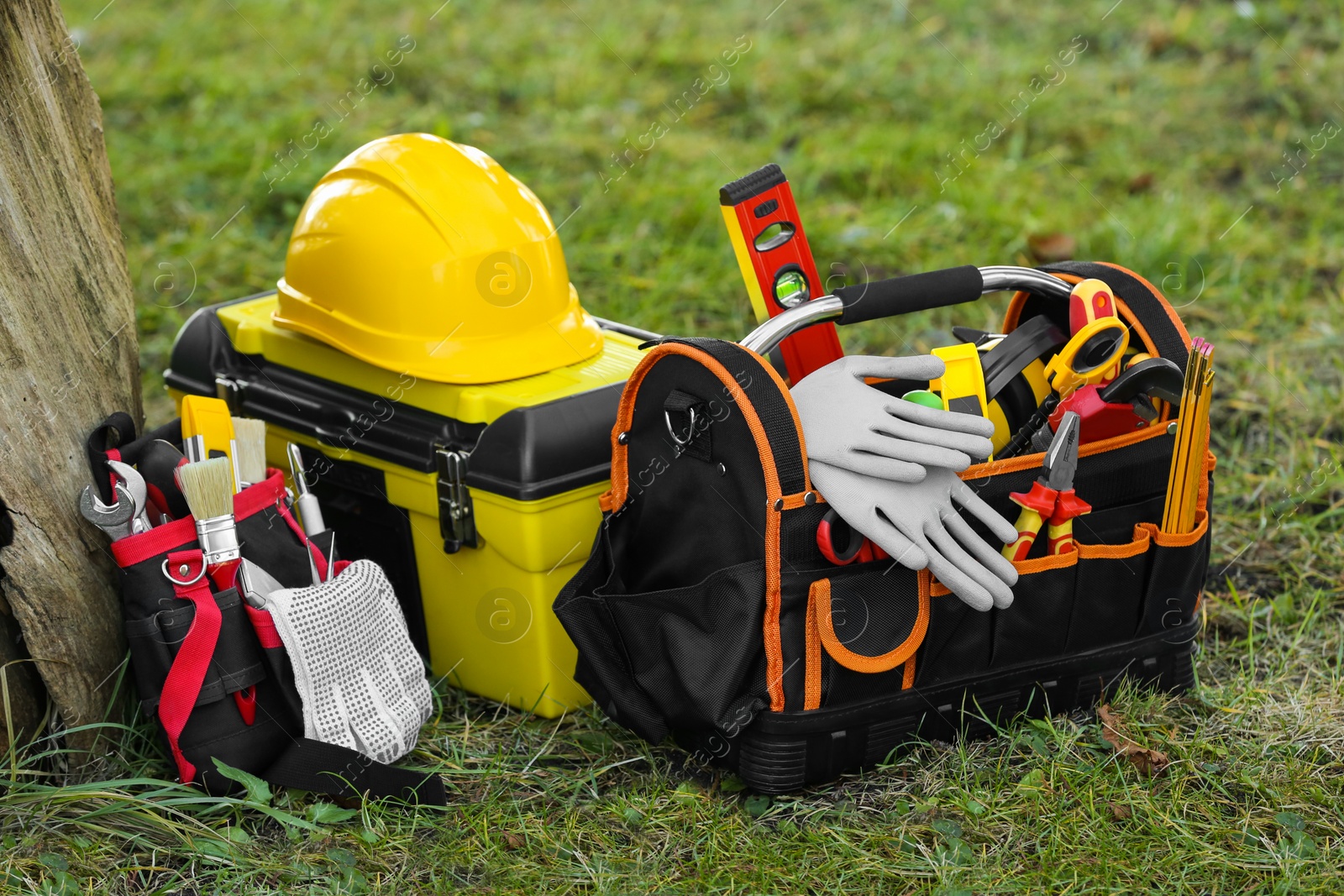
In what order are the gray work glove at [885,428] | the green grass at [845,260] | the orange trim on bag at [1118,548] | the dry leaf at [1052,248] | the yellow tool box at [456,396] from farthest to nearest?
the dry leaf at [1052,248] → the yellow tool box at [456,396] → the orange trim on bag at [1118,548] → the green grass at [845,260] → the gray work glove at [885,428]

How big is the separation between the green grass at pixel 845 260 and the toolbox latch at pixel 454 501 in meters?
0.34

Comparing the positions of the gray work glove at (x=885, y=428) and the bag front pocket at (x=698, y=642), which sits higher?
the gray work glove at (x=885, y=428)

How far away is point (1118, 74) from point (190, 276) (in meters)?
3.75

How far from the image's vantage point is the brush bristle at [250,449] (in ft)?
6.81

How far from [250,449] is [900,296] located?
43.5 inches

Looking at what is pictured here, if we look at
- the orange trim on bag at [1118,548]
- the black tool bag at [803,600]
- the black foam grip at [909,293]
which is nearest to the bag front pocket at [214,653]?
the black tool bag at [803,600]

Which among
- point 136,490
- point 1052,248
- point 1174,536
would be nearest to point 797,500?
point 1174,536

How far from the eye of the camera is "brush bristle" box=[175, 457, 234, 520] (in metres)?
1.89

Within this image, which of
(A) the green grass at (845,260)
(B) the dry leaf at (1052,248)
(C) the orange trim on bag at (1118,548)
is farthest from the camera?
(B) the dry leaf at (1052,248)

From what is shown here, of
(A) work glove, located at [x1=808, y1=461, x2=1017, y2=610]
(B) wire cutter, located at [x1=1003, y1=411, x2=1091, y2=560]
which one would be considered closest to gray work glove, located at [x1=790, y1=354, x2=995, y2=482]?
(A) work glove, located at [x1=808, y1=461, x2=1017, y2=610]

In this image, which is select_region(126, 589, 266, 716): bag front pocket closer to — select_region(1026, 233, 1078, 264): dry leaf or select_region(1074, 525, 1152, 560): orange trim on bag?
select_region(1074, 525, 1152, 560): orange trim on bag

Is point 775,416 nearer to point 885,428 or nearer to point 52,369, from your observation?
point 885,428

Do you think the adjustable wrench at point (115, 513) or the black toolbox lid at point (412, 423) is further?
the black toolbox lid at point (412, 423)

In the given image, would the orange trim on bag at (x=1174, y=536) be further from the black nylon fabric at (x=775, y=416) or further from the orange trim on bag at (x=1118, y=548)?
the black nylon fabric at (x=775, y=416)
